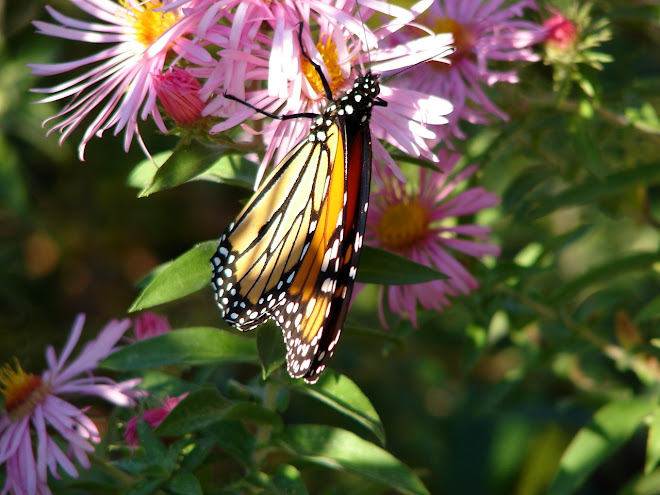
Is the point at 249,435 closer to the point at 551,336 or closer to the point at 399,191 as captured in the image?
the point at 399,191

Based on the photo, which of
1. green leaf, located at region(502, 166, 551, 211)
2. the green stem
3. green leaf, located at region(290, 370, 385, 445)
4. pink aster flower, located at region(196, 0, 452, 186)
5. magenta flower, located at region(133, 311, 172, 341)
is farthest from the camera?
green leaf, located at region(502, 166, 551, 211)

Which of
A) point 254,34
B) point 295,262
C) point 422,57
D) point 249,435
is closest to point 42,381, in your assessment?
point 249,435

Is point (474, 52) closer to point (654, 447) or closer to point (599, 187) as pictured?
point (599, 187)

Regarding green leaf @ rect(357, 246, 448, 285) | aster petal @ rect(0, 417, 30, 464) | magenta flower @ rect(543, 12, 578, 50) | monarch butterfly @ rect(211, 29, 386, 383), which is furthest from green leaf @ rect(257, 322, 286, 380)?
magenta flower @ rect(543, 12, 578, 50)

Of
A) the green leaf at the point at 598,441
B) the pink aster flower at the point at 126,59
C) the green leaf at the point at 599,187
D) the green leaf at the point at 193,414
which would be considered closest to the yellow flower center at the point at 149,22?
the pink aster flower at the point at 126,59

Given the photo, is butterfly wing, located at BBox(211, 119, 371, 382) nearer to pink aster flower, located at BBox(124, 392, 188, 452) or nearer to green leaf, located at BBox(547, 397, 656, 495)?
pink aster flower, located at BBox(124, 392, 188, 452)
